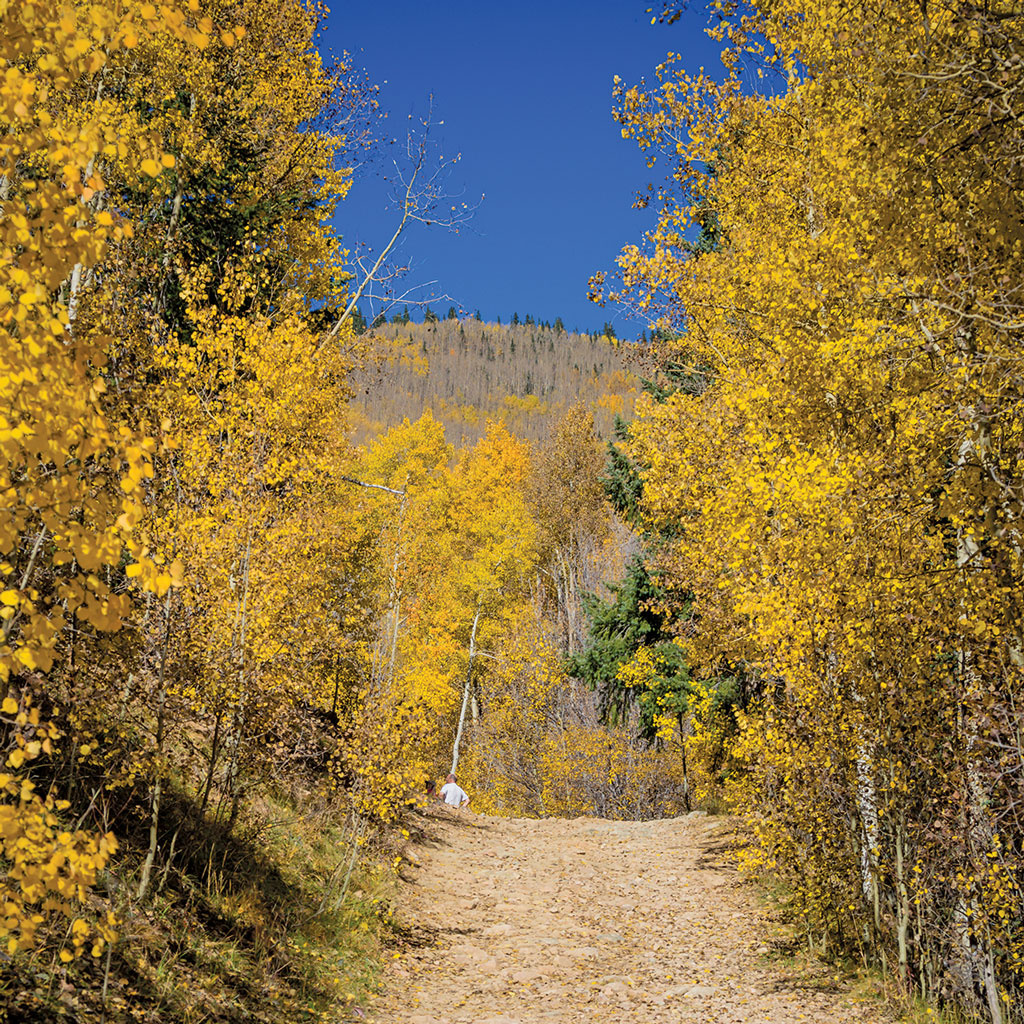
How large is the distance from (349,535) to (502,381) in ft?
325

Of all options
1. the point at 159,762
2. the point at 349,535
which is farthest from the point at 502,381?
the point at 159,762

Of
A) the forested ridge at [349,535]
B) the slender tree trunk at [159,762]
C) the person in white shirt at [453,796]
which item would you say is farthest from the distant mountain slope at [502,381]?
the slender tree trunk at [159,762]

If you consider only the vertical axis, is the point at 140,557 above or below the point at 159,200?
below

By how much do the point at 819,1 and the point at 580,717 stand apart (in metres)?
19.4

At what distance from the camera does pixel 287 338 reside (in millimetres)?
10664

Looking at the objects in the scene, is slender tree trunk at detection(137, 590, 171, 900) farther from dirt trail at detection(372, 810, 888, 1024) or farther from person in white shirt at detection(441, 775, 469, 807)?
person in white shirt at detection(441, 775, 469, 807)

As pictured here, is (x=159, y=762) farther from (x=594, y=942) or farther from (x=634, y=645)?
(x=634, y=645)

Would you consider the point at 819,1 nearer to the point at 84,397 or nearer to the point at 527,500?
the point at 84,397

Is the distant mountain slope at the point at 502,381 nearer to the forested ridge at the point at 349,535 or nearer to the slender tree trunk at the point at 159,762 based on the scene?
the forested ridge at the point at 349,535

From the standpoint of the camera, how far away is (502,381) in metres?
110

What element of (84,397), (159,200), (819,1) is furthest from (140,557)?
(159,200)

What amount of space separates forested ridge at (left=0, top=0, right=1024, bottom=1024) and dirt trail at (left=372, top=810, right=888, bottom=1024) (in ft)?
1.40

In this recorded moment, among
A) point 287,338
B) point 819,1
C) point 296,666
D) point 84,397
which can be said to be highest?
point 819,1

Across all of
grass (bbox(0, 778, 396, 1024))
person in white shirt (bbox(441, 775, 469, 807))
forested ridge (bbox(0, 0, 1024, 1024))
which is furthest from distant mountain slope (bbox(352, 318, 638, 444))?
grass (bbox(0, 778, 396, 1024))
